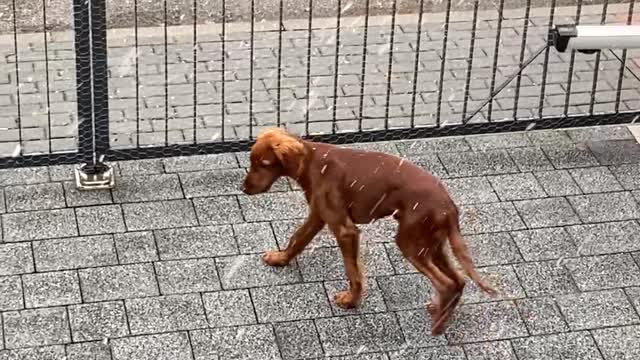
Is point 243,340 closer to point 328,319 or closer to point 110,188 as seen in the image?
point 328,319

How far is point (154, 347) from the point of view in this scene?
6.65 metres

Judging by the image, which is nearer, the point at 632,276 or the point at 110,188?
the point at 632,276

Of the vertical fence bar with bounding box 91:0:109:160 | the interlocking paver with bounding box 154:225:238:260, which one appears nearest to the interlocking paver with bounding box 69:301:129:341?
the interlocking paver with bounding box 154:225:238:260

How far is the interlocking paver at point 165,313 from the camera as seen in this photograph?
680 centimetres

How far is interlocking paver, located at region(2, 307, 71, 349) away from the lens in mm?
6645

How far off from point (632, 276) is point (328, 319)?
5.85 ft

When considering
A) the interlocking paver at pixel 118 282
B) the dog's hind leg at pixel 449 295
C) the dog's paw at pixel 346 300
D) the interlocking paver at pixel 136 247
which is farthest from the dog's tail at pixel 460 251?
the interlocking paver at pixel 136 247

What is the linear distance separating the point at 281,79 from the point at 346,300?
3.04 m

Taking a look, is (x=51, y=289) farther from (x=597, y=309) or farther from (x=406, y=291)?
(x=597, y=309)

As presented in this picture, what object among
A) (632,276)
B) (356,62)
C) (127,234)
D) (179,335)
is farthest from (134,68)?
(632,276)

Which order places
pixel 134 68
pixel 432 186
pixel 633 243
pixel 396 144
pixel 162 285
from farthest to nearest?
pixel 134 68, pixel 396 144, pixel 633 243, pixel 162 285, pixel 432 186

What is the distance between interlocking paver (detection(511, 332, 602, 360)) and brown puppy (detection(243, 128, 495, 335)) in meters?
0.33

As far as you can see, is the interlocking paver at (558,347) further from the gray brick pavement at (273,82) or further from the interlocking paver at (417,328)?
the gray brick pavement at (273,82)

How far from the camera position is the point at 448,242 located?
6.74 meters
